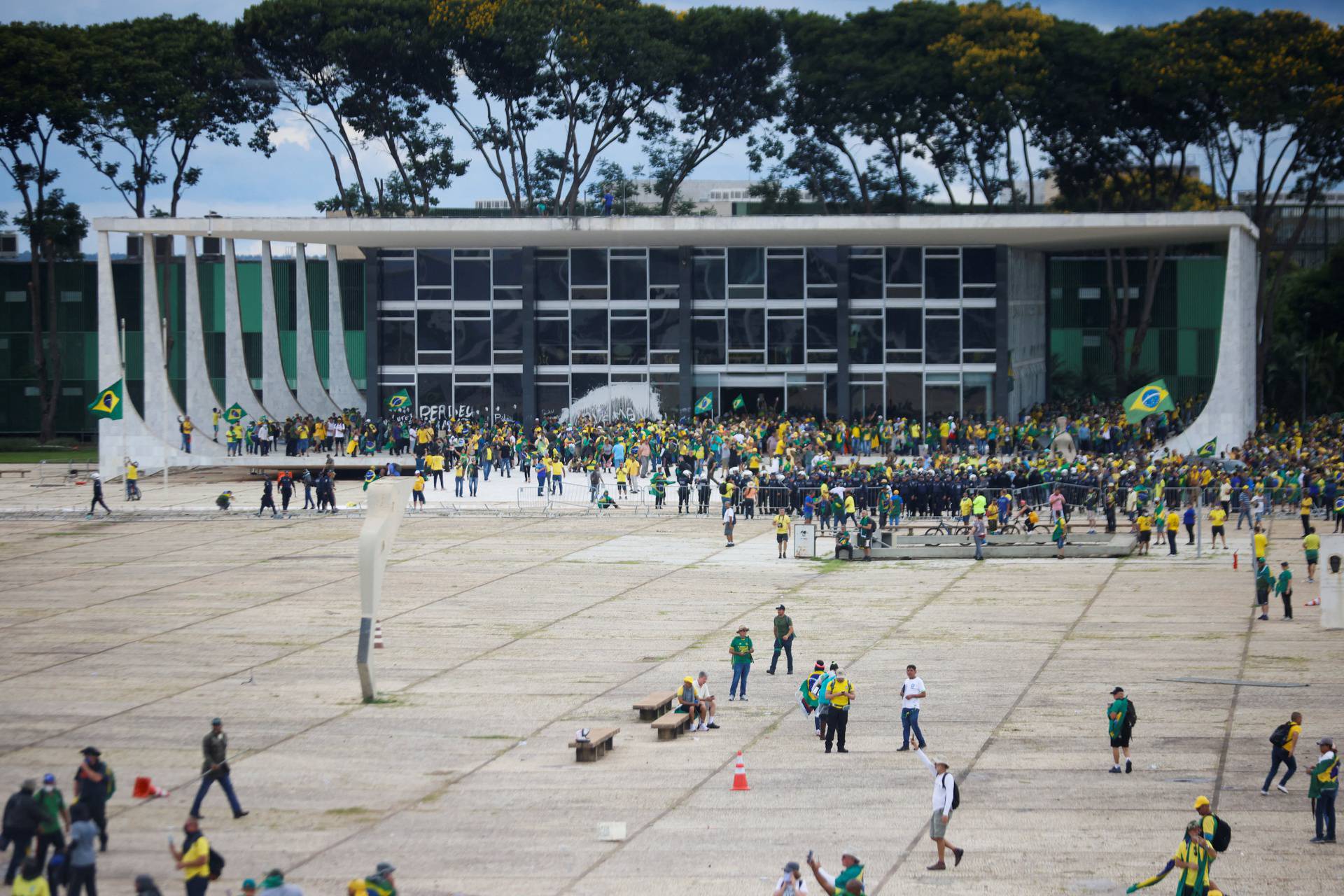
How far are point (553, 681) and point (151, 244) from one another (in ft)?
130

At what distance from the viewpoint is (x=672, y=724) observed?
21.4 meters

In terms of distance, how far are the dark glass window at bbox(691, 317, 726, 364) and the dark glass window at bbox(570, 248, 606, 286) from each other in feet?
13.9

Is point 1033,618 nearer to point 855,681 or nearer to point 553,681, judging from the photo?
point 855,681

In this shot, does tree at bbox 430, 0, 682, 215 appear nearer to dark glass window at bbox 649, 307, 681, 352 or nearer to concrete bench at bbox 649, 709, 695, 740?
dark glass window at bbox 649, 307, 681, 352

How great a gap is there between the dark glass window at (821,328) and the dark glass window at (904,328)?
2204 millimetres

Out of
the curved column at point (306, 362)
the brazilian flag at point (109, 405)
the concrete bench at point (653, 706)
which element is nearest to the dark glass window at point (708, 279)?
the curved column at point (306, 362)

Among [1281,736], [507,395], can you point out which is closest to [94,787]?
[1281,736]

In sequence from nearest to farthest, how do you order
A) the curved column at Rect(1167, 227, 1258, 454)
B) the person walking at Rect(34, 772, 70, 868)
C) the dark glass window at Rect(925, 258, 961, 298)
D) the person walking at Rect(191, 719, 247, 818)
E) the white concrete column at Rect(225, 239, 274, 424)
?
the person walking at Rect(34, 772, 70, 868), the person walking at Rect(191, 719, 247, 818), the curved column at Rect(1167, 227, 1258, 454), the white concrete column at Rect(225, 239, 274, 424), the dark glass window at Rect(925, 258, 961, 298)

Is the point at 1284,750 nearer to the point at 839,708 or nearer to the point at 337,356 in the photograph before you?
the point at 839,708

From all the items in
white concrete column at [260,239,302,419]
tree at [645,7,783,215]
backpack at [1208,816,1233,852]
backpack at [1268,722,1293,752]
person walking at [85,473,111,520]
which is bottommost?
backpack at [1208,816,1233,852]

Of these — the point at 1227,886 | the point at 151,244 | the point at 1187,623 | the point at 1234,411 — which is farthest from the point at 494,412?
the point at 1227,886

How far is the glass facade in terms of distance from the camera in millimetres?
61438

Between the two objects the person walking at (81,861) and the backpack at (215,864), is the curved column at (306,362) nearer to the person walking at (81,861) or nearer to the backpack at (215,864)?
the person walking at (81,861)

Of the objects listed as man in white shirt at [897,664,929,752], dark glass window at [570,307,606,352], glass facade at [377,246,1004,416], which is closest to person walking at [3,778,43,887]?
man in white shirt at [897,664,929,752]
